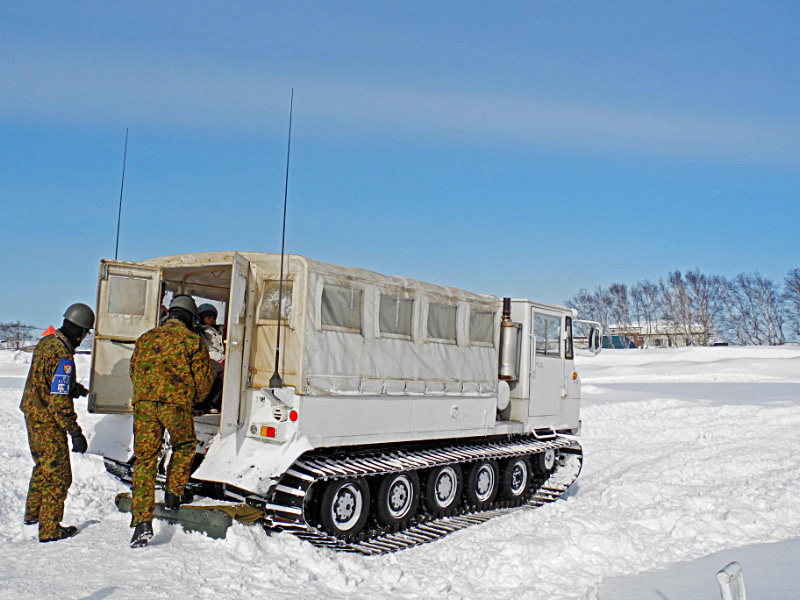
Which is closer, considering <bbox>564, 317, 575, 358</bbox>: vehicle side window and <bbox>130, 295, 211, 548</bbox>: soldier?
<bbox>130, 295, 211, 548</bbox>: soldier

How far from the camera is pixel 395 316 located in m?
8.79

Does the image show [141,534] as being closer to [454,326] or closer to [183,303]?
[183,303]

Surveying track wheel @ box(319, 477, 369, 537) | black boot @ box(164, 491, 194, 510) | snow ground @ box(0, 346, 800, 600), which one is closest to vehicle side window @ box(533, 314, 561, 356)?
snow ground @ box(0, 346, 800, 600)

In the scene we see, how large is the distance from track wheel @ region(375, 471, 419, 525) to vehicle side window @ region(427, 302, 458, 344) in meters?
1.65

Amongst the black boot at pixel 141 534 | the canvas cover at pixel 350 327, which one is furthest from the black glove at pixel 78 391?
the canvas cover at pixel 350 327

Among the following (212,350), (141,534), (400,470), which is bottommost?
(141,534)

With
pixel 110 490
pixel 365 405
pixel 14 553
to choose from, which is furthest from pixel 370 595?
pixel 110 490

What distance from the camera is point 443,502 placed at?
31.4 ft

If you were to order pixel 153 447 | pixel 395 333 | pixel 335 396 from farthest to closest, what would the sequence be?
pixel 395 333, pixel 335 396, pixel 153 447

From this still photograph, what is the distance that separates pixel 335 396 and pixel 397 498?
1.73m

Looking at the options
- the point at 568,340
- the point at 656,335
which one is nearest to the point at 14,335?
the point at 656,335

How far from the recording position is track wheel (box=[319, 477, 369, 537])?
25.3ft

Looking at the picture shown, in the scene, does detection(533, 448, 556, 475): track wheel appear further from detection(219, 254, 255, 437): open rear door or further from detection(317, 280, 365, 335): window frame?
detection(219, 254, 255, 437): open rear door

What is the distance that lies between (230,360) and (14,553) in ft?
7.95
